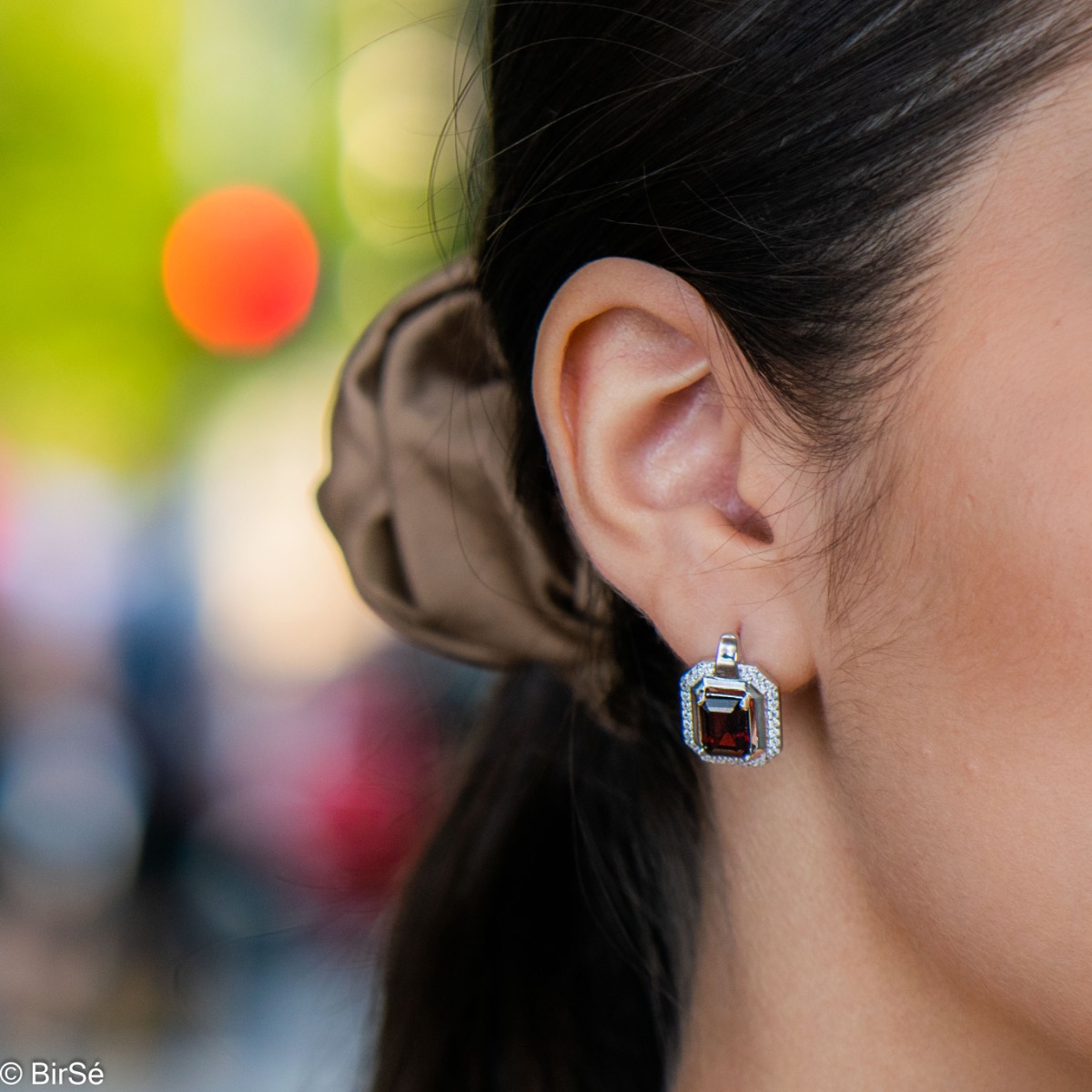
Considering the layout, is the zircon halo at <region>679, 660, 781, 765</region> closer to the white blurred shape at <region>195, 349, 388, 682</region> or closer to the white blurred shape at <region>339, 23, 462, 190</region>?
the white blurred shape at <region>195, 349, 388, 682</region>

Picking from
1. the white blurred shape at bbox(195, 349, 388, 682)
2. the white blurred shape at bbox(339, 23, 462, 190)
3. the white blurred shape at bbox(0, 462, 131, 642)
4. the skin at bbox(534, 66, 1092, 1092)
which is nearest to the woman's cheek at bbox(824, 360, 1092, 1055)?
the skin at bbox(534, 66, 1092, 1092)

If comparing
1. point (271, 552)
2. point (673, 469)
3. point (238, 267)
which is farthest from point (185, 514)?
point (673, 469)

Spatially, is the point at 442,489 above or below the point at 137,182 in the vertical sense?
below

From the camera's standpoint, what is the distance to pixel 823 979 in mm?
844

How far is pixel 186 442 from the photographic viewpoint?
3787 millimetres

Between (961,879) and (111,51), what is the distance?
3.76 metres

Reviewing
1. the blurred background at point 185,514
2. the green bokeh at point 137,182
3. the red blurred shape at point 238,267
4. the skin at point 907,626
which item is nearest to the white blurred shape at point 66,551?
the blurred background at point 185,514

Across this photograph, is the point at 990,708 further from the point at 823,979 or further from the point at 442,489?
the point at 442,489

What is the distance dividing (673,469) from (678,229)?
0.15m

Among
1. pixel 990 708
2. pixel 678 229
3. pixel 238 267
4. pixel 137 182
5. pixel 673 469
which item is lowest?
pixel 990 708

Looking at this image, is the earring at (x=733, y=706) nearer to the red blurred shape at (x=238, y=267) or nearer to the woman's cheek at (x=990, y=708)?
the woman's cheek at (x=990, y=708)

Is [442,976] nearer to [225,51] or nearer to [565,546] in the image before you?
[565,546]

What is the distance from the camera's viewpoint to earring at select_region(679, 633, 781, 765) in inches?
30.0

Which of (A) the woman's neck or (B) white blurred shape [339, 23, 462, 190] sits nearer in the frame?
(A) the woman's neck
